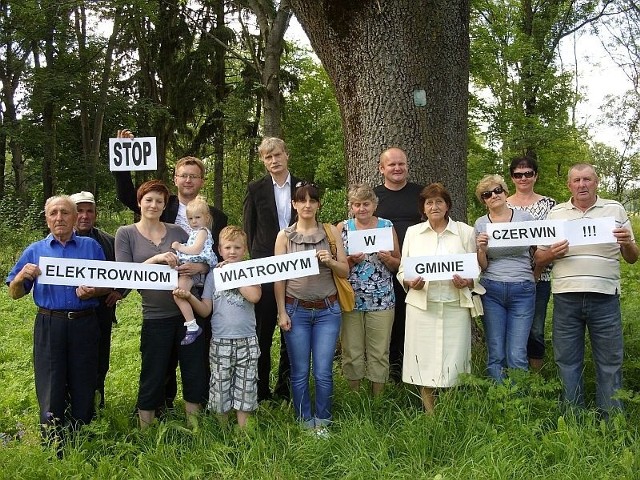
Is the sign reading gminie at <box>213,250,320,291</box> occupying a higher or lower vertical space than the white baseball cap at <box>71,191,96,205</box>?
lower

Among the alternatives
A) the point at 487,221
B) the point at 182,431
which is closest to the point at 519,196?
the point at 487,221

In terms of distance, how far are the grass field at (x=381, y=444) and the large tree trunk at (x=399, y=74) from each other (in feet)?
6.76

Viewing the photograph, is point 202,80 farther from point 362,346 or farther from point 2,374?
point 362,346

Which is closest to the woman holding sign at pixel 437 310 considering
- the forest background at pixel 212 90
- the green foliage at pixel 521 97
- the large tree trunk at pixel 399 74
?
the large tree trunk at pixel 399 74

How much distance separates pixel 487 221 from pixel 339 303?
1371 millimetres

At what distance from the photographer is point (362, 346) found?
173 inches

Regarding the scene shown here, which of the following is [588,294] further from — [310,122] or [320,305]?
[310,122]

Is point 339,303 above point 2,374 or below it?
above

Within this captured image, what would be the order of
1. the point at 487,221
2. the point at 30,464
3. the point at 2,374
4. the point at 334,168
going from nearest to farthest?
the point at 30,464, the point at 487,221, the point at 2,374, the point at 334,168

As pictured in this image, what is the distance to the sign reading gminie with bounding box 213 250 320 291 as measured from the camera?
397cm

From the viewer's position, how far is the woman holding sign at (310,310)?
4.07 meters

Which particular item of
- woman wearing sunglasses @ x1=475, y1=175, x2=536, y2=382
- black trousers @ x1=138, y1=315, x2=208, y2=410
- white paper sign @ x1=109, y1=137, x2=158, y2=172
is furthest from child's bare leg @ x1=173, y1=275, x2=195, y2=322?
woman wearing sunglasses @ x1=475, y1=175, x2=536, y2=382

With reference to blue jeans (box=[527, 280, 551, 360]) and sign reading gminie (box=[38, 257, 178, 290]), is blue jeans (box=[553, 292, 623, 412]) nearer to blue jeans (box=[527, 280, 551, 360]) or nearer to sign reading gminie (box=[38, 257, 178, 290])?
blue jeans (box=[527, 280, 551, 360])

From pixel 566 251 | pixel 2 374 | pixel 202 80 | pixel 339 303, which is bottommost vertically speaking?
pixel 2 374
